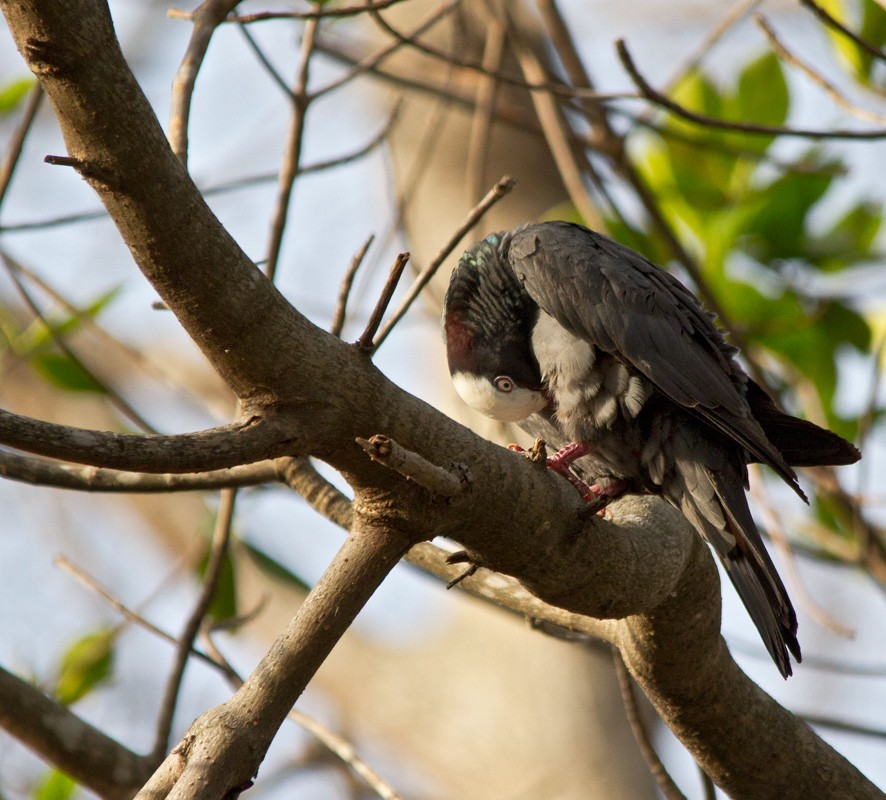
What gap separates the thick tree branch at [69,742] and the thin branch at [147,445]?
3.76 ft

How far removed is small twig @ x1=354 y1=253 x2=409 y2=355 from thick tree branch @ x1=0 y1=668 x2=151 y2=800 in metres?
1.23

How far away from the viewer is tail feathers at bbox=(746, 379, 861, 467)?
222cm

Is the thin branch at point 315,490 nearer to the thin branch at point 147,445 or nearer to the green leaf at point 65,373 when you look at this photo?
the thin branch at point 147,445

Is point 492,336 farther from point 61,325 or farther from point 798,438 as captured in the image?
point 61,325

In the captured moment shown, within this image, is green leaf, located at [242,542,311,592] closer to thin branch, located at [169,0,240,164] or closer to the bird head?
the bird head

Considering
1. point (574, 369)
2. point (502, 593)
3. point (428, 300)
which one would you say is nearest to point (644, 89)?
point (574, 369)

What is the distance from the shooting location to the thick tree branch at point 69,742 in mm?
2070

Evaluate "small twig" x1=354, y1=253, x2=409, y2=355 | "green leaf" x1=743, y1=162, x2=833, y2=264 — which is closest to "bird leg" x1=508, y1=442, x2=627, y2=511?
"small twig" x1=354, y1=253, x2=409, y2=355

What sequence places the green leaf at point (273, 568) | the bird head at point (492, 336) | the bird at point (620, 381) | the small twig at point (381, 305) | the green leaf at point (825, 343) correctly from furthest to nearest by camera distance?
the green leaf at point (825, 343)
the green leaf at point (273, 568)
the bird head at point (492, 336)
the bird at point (620, 381)
the small twig at point (381, 305)

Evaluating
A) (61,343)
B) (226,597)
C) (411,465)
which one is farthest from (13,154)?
(411,465)

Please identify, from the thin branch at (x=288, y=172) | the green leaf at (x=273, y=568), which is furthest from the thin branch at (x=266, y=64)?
the green leaf at (x=273, y=568)

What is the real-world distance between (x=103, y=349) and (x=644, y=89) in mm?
5081

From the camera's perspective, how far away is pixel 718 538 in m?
1.98

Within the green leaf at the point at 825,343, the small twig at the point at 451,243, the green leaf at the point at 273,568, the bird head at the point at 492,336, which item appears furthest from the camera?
the green leaf at the point at 825,343
